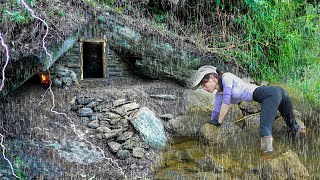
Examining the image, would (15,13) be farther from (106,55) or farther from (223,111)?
(223,111)

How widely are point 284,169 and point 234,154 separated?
86 centimetres

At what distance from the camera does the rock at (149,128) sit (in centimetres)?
503

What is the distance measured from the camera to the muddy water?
439 centimetres

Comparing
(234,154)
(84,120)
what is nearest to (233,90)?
(234,154)

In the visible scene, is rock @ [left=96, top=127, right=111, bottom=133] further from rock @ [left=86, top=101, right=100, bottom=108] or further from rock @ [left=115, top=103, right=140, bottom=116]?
rock @ [left=86, top=101, right=100, bottom=108]

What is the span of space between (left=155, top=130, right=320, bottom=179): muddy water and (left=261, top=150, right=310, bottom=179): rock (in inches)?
6.4

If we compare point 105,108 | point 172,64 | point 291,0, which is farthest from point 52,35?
point 291,0

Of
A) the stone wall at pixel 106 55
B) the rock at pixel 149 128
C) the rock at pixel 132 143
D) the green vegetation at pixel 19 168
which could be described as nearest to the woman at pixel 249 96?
the rock at pixel 149 128

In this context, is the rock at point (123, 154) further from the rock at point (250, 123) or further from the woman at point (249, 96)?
the rock at point (250, 123)

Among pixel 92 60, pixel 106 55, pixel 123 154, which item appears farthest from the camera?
pixel 92 60

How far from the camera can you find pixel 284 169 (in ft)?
13.7

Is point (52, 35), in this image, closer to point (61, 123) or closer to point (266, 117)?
point (61, 123)

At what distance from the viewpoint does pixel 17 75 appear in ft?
16.9

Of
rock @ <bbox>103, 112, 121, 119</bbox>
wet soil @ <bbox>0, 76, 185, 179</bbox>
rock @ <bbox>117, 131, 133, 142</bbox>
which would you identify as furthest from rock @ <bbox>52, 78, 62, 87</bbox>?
rock @ <bbox>117, 131, 133, 142</bbox>
